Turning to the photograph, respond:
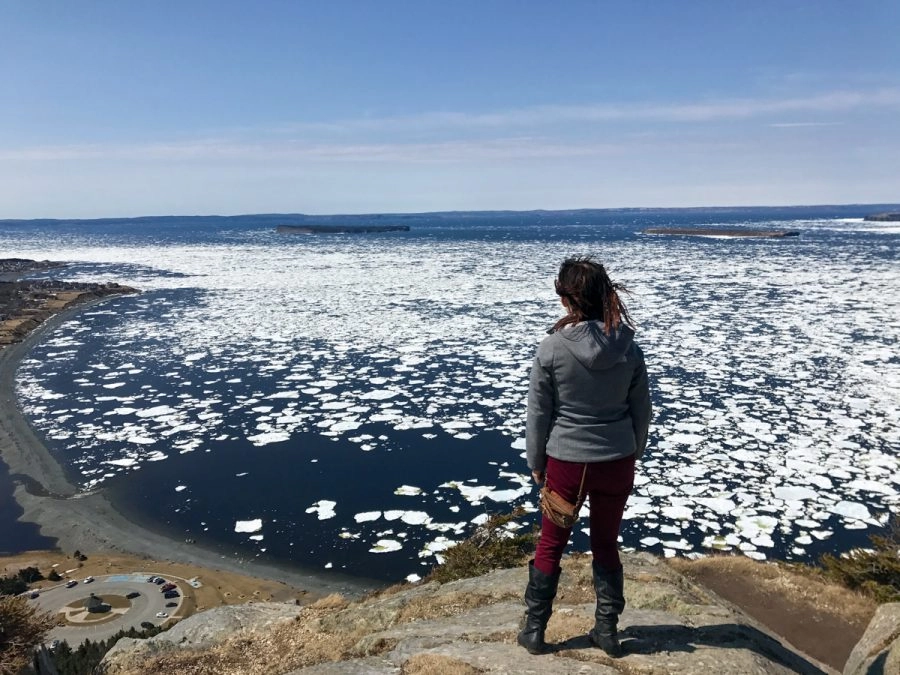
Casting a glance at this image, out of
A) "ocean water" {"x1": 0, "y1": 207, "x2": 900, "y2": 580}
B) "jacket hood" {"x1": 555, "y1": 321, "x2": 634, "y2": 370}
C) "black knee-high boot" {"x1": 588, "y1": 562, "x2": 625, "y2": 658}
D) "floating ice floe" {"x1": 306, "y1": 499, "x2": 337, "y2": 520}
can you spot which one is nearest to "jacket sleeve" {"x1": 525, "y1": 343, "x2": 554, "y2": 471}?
"jacket hood" {"x1": 555, "y1": 321, "x2": 634, "y2": 370}

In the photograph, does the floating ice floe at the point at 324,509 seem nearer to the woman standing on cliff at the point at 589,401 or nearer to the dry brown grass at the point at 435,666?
the dry brown grass at the point at 435,666

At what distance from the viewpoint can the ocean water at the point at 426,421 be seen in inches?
476

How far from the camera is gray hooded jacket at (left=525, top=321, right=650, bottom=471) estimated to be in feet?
11.5

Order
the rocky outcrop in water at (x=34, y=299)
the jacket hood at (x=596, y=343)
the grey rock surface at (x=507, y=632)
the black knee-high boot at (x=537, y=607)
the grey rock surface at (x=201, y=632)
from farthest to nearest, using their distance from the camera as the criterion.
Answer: the rocky outcrop in water at (x=34, y=299), the grey rock surface at (x=201, y=632), the grey rock surface at (x=507, y=632), the black knee-high boot at (x=537, y=607), the jacket hood at (x=596, y=343)

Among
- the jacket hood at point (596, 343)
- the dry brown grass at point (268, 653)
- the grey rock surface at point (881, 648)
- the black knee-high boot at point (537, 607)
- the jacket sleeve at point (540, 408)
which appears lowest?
the dry brown grass at point (268, 653)

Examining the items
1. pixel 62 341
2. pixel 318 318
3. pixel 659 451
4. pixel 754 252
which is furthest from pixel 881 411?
pixel 754 252

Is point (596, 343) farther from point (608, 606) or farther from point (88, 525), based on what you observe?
point (88, 525)

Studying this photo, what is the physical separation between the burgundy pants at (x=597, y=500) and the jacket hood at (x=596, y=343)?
0.59 m

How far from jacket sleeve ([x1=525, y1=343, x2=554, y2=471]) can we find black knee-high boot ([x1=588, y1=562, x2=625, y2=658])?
841mm

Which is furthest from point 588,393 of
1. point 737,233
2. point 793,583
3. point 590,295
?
point 737,233

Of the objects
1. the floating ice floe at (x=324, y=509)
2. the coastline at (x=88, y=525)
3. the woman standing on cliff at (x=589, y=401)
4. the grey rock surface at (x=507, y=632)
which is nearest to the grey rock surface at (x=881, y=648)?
the grey rock surface at (x=507, y=632)

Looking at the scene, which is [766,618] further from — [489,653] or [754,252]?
[754,252]

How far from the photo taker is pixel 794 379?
779 inches

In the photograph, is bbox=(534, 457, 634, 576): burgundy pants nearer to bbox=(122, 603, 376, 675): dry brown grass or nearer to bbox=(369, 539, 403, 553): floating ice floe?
bbox=(122, 603, 376, 675): dry brown grass
